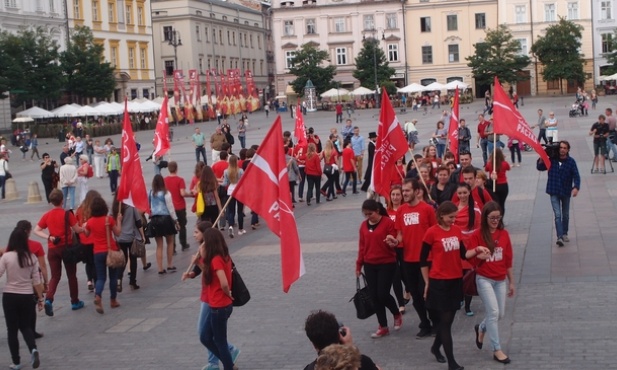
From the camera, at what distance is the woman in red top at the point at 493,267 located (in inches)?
330

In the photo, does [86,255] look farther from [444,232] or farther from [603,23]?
[603,23]

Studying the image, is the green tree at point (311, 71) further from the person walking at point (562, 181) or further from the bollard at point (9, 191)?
the person walking at point (562, 181)

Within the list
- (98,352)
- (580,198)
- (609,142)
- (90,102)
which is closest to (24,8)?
(90,102)

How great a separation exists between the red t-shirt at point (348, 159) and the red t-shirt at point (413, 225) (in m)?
13.2

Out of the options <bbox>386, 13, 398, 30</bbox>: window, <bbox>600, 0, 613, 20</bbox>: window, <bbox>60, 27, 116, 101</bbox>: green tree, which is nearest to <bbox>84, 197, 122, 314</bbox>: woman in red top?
<bbox>60, 27, 116, 101</bbox>: green tree

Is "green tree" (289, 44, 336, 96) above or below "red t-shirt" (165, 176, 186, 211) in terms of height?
above

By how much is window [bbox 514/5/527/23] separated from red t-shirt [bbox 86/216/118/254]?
78.4 m

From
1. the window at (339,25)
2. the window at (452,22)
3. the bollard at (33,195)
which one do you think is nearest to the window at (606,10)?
the window at (452,22)

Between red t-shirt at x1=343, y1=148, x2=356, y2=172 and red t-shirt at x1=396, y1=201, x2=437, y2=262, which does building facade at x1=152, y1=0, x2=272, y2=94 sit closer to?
red t-shirt at x1=343, y1=148, x2=356, y2=172

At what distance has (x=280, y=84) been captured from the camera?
314 feet

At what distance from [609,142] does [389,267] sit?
60.7 feet

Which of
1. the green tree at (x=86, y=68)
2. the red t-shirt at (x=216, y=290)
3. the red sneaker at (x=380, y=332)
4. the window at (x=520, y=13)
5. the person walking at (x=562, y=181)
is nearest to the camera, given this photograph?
the red t-shirt at (x=216, y=290)

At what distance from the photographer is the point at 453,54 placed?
89.7 metres

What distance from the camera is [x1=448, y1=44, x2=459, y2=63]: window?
8950cm
